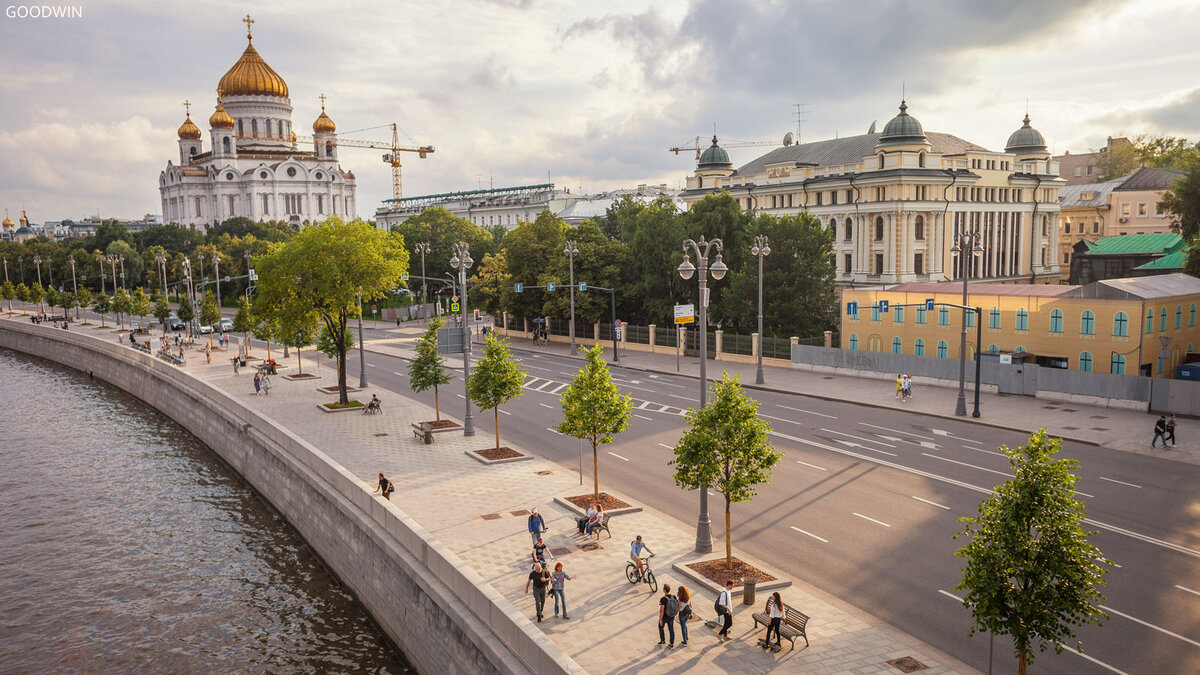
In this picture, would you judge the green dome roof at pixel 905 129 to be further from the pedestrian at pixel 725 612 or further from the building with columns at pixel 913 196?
the pedestrian at pixel 725 612

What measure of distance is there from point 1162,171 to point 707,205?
6487 cm

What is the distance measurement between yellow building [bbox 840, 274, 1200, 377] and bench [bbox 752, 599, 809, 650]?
3297 centimetres

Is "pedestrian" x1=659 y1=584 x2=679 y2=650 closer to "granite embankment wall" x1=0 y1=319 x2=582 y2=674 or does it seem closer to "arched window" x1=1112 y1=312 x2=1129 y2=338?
"granite embankment wall" x1=0 y1=319 x2=582 y2=674

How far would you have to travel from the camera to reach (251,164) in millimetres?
171250

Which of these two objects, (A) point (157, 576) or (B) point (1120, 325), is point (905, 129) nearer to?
(B) point (1120, 325)

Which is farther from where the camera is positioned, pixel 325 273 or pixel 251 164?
pixel 251 164

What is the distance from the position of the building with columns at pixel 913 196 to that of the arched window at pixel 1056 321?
3889 centimetres

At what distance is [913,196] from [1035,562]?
77.1m

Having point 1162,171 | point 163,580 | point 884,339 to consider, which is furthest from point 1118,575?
point 1162,171

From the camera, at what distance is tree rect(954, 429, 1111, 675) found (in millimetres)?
12992

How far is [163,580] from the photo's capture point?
2639 centimetres

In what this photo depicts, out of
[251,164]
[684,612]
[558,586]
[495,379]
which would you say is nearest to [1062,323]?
[495,379]

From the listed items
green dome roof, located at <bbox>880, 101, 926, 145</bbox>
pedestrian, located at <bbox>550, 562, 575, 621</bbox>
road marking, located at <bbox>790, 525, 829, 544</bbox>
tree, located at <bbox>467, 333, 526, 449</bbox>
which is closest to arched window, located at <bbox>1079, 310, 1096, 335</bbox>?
road marking, located at <bbox>790, 525, 829, 544</bbox>

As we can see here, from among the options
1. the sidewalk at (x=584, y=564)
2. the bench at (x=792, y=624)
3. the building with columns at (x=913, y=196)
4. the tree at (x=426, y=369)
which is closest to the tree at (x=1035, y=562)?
the sidewalk at (x=584, y=564)
